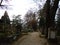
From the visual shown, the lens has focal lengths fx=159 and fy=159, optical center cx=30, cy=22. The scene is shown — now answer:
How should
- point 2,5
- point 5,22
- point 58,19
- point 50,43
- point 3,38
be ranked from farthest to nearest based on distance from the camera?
point 5,22 → point 58,19 → point 2,5 → point 3,38 → point 50,43

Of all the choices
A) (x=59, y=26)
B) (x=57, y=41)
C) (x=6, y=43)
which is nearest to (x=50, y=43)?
(x=57, y=41)

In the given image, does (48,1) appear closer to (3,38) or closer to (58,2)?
(58,2)

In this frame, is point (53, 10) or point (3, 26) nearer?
point (53, 10)

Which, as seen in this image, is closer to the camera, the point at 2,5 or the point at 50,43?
the point at 50,43

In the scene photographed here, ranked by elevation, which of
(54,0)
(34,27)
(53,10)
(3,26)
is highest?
(54,0)

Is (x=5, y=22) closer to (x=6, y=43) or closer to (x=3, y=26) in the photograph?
(x=3, y=26)

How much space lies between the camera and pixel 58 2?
15.3m

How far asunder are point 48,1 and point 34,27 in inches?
994

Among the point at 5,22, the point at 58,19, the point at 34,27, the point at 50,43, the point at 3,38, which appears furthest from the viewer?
the point at 34,27

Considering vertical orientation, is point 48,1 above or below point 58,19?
above

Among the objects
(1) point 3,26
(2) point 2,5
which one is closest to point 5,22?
(1) point 3,26

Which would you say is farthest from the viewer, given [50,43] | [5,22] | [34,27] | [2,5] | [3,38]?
[34,27]

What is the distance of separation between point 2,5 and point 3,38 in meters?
3.36

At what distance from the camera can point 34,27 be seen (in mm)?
41281
